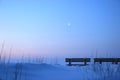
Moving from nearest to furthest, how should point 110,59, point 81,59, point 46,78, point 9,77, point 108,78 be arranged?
point 9,77 < point 46,78 < point 108,78 < point 110,59 < point 81,59

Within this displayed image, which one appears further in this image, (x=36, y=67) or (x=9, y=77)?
(x=36, y=67)

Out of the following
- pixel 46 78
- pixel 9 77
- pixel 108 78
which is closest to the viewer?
pixel 9 77

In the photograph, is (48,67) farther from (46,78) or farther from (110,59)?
(110,59)

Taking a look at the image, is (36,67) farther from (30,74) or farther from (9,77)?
(9,77)

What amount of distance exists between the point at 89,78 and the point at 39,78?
1660 mm

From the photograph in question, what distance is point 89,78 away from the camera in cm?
702

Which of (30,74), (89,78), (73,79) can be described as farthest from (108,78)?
(30,74)

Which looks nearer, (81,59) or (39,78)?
(39,78)

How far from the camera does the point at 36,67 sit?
26.2ft

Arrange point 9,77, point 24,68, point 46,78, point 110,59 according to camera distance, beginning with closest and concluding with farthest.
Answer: point 9,77, point 46,78, point 24,68, point 110,59

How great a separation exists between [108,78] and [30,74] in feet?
7.82

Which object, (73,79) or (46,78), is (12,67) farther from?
(73,79)

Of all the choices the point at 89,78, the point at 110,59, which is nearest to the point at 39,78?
the point at 89,78

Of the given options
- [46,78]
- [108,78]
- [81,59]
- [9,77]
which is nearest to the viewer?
[9,77]
